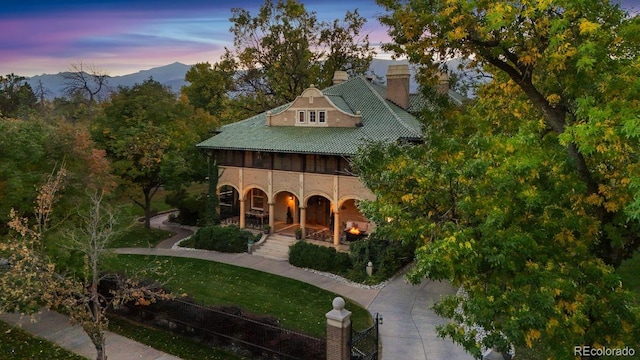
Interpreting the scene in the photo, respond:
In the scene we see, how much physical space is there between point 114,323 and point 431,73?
14747mm

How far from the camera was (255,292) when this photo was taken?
68.2 ft

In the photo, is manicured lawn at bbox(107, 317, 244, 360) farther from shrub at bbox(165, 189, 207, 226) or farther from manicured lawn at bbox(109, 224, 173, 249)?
shrub at bbox(165, 189, 207, 226)

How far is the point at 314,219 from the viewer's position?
31.7 metres

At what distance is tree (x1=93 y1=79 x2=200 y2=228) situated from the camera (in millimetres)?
29844

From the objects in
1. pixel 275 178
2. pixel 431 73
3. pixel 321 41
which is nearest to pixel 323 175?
pixel 275 178

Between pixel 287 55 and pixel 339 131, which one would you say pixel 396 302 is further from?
pixel 287 55

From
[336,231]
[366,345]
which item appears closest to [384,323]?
[366,345]

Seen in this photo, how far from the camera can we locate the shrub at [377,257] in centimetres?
2263

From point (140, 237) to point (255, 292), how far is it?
47.2 ft

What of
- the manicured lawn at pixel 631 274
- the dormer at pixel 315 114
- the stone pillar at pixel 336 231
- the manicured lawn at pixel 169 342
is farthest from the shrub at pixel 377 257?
the manicured lawn at pixel 631 274

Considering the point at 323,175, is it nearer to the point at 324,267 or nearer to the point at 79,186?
the point at 324,267

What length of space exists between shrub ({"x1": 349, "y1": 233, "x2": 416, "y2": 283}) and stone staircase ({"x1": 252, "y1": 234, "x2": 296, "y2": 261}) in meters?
4.80

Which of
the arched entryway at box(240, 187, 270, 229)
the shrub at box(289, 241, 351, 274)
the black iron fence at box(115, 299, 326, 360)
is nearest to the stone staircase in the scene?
the shrub at box(289, 241, 351, 274)

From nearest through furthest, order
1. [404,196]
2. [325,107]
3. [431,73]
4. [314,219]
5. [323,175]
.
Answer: [404,196] < [431,73] < [323,175] < [325,107] < [314,219]
